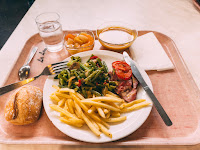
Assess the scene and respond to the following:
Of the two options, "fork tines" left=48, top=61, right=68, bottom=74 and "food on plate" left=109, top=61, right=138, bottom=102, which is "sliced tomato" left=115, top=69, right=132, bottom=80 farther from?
"fork tines" left=48, top=61, right=68, bottom=74

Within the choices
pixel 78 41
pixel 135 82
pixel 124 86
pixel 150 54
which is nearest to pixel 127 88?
pixel 124 86

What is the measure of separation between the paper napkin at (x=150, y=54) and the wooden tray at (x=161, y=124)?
0.12m

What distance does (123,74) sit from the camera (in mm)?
2271

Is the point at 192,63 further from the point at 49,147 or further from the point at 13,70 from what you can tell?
the point at 13,70

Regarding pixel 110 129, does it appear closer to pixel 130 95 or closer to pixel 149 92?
pixel 130 95

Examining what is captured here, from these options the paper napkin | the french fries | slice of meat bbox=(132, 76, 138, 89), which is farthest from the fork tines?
the paper napkin

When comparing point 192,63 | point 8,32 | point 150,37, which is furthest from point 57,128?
point 8,32

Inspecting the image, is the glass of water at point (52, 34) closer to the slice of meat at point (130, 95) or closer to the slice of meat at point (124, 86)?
the slice of meat at point (124, 86)

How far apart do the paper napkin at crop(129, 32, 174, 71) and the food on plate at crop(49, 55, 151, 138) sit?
1.64 ft

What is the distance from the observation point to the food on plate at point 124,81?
2136mm

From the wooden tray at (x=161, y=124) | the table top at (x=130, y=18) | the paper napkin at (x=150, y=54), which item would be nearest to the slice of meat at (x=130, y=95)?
the wooden tray at (x=161, y=124)

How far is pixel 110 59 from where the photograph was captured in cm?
268

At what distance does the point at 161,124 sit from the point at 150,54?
1.32 m

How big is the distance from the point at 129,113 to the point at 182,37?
2.79m
